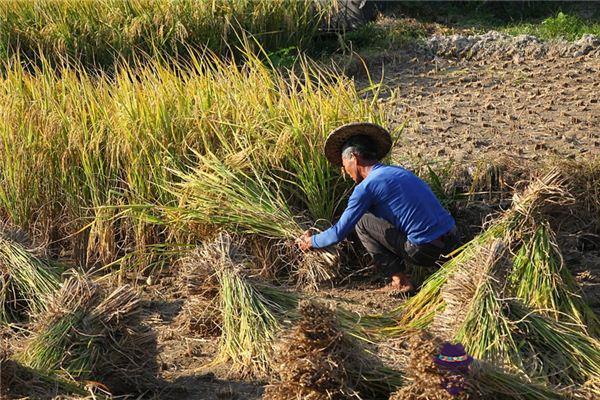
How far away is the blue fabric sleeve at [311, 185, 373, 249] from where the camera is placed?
201 inches

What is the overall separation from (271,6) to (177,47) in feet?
2.82

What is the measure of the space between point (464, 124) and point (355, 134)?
68.9 inches

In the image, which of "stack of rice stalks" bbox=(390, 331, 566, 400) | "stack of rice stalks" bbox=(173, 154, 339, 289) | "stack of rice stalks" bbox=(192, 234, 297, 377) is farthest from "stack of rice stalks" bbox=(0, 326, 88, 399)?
"stack of rice stalks" bbox=(173, 154, 339, 289)

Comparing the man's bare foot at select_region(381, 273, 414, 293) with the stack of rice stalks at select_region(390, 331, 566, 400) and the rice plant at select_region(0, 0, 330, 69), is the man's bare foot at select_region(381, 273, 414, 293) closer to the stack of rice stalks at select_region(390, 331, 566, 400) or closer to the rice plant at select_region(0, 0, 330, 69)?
the stack of rice stalks at select_region(390, 331, 566, 400)

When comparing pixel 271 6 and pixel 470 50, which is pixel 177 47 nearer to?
pixel 271 6

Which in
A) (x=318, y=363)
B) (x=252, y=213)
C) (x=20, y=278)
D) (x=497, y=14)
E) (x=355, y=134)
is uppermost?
(x=355, y=134)

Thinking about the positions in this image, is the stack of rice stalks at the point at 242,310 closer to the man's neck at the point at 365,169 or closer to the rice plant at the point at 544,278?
the man's neck at the point at 365,169

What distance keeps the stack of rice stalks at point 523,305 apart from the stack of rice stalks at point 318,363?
0.58 meters

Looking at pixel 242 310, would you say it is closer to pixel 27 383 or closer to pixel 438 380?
pixel 27 383

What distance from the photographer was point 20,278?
5.20m

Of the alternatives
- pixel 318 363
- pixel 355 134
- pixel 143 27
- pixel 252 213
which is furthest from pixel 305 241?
pixel 143 27

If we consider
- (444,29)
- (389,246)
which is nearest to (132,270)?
(389,246)

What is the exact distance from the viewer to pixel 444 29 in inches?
356

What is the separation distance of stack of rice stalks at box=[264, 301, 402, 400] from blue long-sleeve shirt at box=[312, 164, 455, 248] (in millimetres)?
1386
